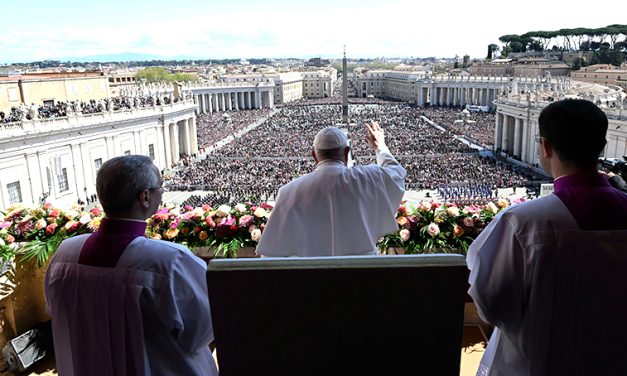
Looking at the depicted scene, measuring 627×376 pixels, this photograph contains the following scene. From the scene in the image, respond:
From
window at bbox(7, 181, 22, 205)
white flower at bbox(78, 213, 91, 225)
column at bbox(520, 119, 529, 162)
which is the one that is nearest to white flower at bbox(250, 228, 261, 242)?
white flower at bbox(78, 213, 91, 225)

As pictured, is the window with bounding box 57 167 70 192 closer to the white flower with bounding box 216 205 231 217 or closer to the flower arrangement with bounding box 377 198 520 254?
the white flower with bounding box 216 205 231 217

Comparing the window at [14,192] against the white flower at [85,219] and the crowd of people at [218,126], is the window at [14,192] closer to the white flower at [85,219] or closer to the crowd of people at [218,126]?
the white flower at [85,219]

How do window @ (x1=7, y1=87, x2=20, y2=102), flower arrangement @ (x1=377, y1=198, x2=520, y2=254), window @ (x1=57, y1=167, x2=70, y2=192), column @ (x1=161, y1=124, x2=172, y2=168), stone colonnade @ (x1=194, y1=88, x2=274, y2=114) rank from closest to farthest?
1. flower arrangement @ (x1=377, y1=198, x2=520, y2=254)
2. window @ (x1=57, y1=167, x2=70, y2=192)
3. window @ (x1=7, y1=87, x2=20, y2=102)
4. column @ (x1=161, y1=124, x2=172, y2=168)
5. stone colonnade @ (x1=194, y1=88, x2=274, y2=114)

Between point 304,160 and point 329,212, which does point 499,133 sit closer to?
point 304,160

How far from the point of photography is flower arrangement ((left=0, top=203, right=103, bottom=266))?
536 cm

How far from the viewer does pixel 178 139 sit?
4362cm

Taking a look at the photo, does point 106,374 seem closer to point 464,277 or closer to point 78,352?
point 78,352

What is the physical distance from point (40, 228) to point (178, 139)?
38911mm

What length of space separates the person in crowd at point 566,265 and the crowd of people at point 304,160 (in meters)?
21.9

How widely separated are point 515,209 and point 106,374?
2250 millimetres

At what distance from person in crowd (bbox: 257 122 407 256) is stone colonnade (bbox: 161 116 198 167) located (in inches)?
1489

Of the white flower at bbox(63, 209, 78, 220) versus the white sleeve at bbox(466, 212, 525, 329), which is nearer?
the white sleeve at bbox(466, 212, 525, 329)

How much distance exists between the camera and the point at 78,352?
2807 mm

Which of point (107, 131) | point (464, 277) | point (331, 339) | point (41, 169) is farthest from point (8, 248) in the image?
point (107, 131)
